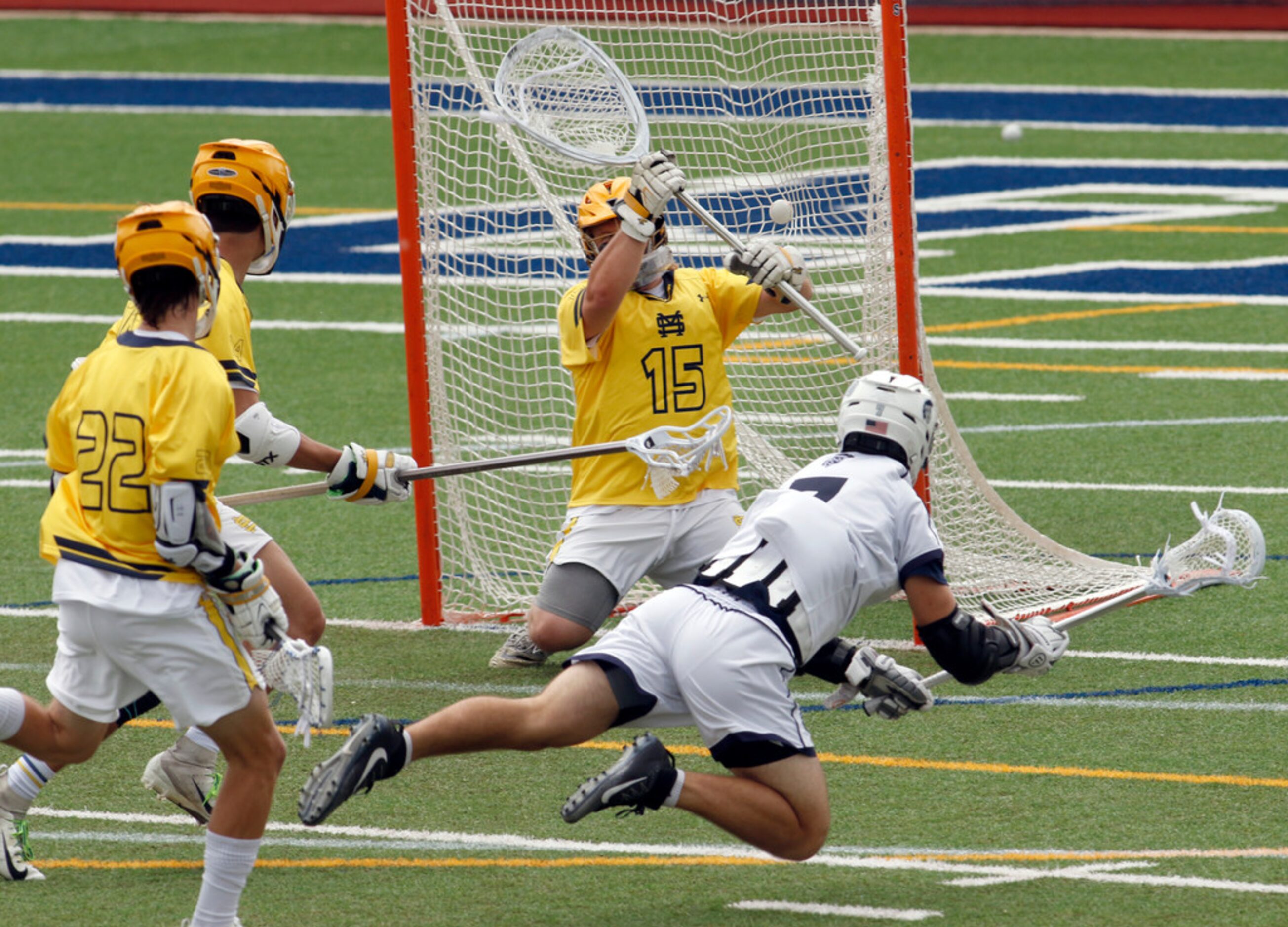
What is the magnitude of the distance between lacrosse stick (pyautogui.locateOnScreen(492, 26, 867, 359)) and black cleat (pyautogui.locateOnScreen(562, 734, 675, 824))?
255cm

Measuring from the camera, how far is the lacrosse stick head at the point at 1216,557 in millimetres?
5883

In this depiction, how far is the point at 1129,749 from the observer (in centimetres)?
616

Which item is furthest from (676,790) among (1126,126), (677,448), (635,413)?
(1126,126)

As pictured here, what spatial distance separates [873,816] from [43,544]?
2313 millimetres

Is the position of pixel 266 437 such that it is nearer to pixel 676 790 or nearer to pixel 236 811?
pixel 236 811

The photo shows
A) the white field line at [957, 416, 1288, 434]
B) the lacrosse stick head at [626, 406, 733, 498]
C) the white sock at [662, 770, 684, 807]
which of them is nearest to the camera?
the white sock at [662, 770, 684, 807]

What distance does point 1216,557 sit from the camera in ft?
19.7

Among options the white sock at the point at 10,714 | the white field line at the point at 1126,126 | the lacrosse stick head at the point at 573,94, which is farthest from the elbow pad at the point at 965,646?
the white field line at the point at 1126,126

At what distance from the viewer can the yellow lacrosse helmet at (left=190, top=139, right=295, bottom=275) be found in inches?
233

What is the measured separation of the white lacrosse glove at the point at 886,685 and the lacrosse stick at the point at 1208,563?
1.74ft

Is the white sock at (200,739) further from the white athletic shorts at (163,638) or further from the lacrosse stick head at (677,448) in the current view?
the lacrosse stick head at (677,448)

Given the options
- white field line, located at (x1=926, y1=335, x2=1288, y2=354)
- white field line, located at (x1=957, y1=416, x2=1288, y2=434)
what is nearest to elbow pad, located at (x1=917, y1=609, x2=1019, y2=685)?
white field line, located at (x1=957, y1=416, x2=1288, y2=434)

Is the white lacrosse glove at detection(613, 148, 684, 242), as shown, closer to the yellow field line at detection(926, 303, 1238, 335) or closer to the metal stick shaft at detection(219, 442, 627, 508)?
the metal stick shaft at detection(219, 442, 627, 508)

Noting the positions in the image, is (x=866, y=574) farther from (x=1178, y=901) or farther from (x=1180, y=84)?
(x=1180, y=84)
